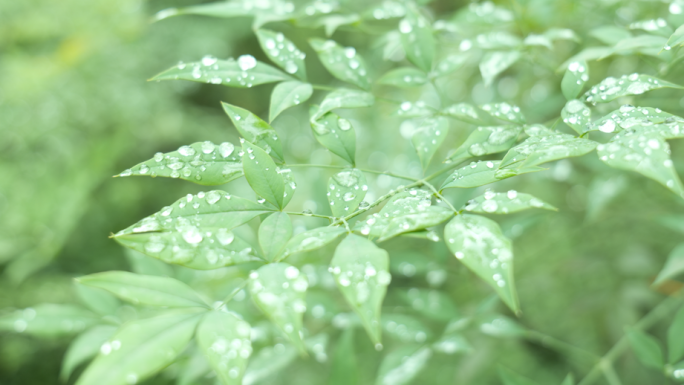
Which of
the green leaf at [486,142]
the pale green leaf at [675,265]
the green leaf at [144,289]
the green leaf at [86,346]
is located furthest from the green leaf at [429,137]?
the green leaf at [86,346]

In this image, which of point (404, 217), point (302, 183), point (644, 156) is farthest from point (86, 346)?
point (302, 183)

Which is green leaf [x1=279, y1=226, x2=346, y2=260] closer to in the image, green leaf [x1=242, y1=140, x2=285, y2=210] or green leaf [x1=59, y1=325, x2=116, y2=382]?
green leaf [x1=242, y1=140, x2=285, y2=210]

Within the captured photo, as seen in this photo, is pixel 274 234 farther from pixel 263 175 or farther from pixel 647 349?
pixel 647 349

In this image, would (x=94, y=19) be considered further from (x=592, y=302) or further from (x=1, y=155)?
(x=592, y=302)

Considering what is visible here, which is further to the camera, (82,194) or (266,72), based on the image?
(82,194)

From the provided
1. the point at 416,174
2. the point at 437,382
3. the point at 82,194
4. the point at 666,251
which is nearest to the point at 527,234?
the point at 666,251

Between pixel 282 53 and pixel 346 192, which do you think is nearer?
pixel 346 192
